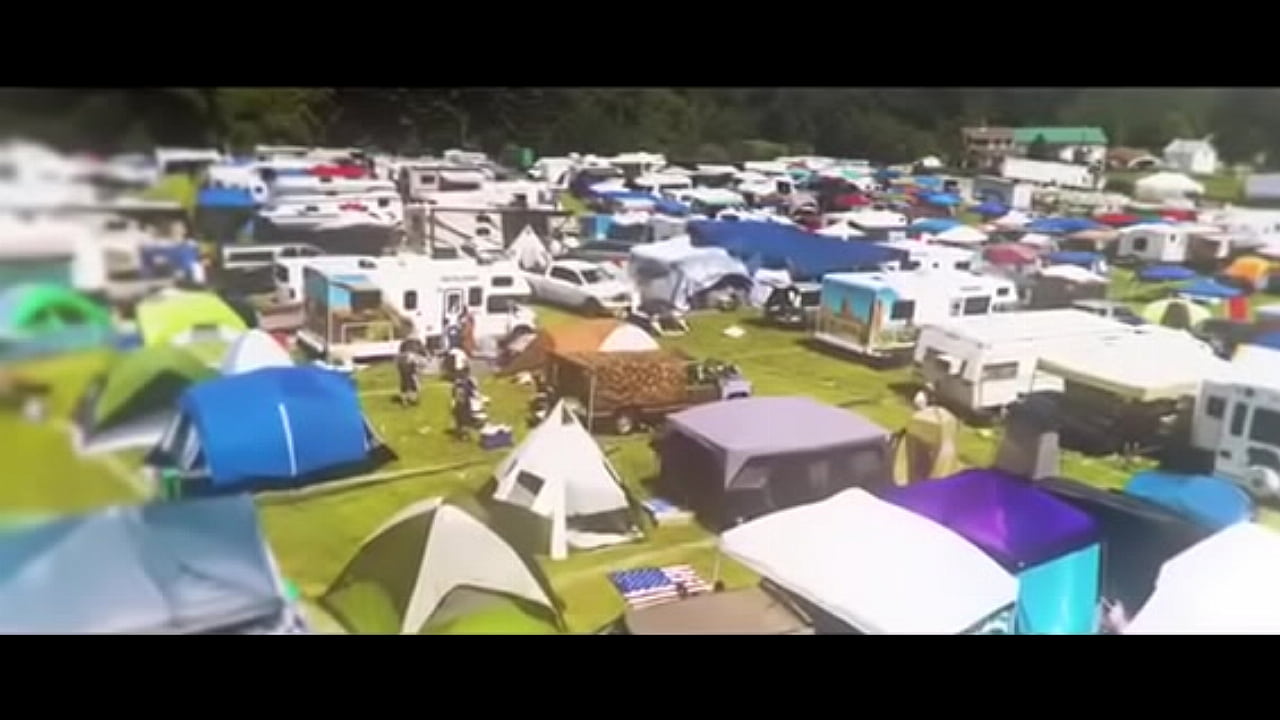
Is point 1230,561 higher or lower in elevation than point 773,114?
lower

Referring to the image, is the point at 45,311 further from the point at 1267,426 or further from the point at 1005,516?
the point at 1267,426

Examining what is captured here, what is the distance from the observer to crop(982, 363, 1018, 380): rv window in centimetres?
235

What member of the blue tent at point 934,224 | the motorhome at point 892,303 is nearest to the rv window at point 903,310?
the motorhome at point 892,303

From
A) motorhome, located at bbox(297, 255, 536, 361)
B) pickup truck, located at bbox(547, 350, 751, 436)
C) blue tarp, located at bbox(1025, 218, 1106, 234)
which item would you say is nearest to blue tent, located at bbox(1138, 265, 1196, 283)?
blue tarp, located at bbox(1025, 218, 1106, 234)

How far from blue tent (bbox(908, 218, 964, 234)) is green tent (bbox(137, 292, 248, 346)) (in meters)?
1.23

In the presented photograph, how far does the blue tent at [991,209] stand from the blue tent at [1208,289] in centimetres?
35

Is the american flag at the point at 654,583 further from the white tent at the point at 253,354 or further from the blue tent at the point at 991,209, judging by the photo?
the blue tent at the point at 991,209

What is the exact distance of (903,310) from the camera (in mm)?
2369

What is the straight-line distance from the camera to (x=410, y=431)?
224 cm

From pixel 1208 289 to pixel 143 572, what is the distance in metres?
1.95

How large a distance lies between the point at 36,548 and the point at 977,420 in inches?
65.4

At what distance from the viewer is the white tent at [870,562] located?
231cm
